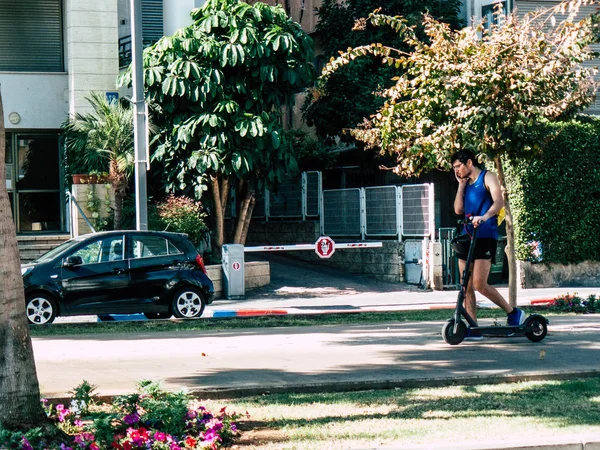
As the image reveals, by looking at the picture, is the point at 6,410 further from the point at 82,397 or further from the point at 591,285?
the point at 591,285

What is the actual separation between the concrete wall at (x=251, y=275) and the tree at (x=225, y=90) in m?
1.69

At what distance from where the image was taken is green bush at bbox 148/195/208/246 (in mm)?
19891

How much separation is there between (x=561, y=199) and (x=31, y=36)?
1299 centimetres

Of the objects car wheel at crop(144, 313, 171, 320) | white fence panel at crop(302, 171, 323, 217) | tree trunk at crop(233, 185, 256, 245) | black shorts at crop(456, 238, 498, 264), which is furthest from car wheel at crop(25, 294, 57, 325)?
white fence panel at crop(302, 171, 323, 217)

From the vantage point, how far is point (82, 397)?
22.9ft

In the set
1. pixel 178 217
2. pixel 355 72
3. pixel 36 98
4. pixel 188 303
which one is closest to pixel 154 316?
pixel 188 303

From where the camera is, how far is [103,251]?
15.4 metres

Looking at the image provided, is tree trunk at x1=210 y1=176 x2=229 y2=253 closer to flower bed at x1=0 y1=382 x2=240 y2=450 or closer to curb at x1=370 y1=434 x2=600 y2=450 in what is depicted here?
flower bed at x1=0 y1=382 x2=240 y2=450

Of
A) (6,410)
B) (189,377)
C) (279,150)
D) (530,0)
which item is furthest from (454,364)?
(530,0)

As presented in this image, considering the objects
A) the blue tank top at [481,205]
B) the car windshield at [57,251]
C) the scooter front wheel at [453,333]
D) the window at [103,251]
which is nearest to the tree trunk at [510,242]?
the blue tank top at [481,205]

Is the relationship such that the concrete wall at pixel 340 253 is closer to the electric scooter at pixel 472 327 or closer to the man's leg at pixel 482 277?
the electric scooter at pixel 472 327

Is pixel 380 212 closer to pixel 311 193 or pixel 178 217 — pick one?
pixel 311 193

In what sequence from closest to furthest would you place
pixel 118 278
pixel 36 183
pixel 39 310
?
pixel 39 310 → pixel 118 278 → pixel 36 183

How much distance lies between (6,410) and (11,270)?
84 cm
